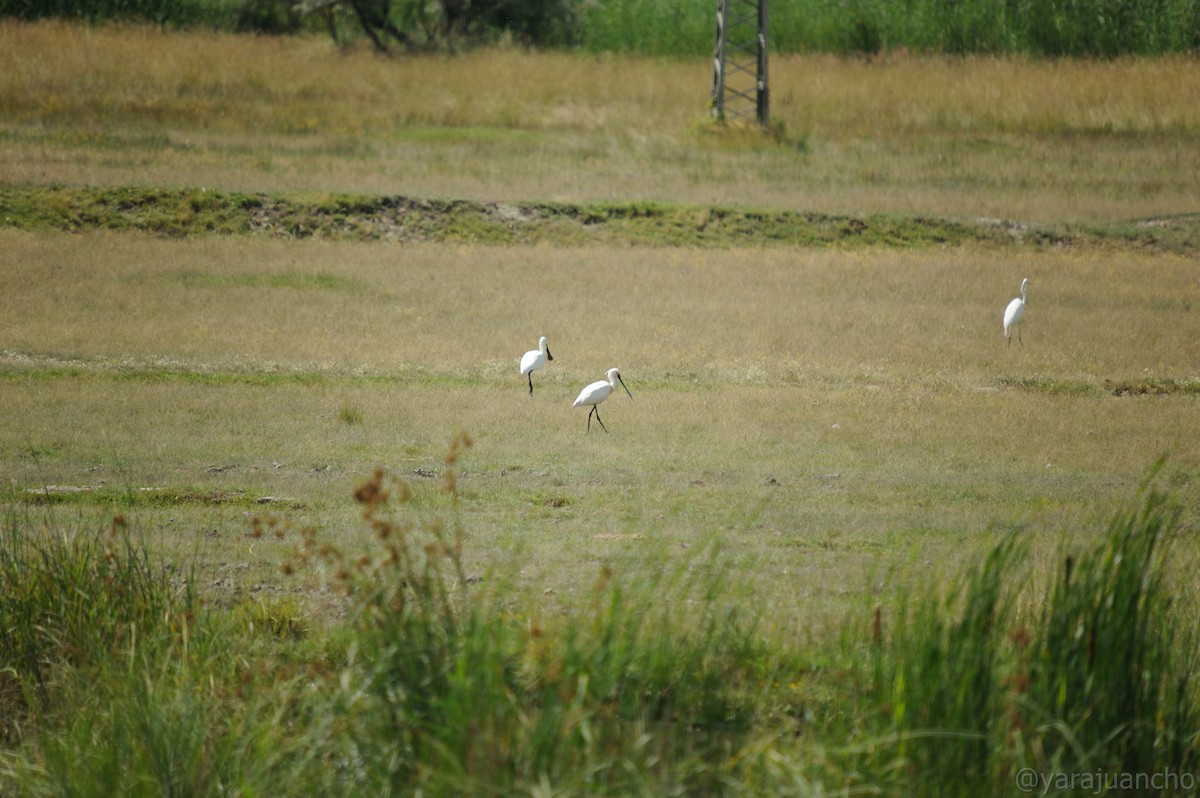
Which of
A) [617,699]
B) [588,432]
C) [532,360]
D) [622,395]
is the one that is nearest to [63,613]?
[617,699]

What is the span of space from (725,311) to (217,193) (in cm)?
947

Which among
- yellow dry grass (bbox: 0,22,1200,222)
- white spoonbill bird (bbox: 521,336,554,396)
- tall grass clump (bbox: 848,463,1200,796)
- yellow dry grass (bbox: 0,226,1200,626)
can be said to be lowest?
yellow dry grass (bbox: 0,226,1200,626)

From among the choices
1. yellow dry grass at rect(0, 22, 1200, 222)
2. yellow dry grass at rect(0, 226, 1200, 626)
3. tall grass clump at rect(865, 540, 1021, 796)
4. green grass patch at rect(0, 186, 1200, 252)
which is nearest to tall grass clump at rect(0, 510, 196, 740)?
yellow dry grass at rect(0, 226, 1200, 626)

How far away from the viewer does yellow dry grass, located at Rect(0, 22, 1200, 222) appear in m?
26.3

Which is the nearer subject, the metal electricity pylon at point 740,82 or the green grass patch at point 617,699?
the green grass patch at point 617,699

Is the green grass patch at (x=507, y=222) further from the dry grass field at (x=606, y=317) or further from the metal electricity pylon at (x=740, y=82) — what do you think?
A: the metal electricity pylon at (x=740, y=82)

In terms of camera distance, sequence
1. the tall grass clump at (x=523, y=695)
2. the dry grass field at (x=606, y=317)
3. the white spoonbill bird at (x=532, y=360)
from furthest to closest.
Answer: the white spoonbill bird at (x=532, y=360)
the dry grass field at (x=606, y=317)
the tall grass clump at (x=523, y=695)

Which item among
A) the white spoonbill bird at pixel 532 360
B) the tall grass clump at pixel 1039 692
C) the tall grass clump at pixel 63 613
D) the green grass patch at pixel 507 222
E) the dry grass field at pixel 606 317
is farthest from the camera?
the green grass patch at pixel 507 222

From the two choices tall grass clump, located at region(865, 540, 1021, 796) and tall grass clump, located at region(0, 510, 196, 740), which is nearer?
tall grass clump, located at region(865, 540, 1021, 796)

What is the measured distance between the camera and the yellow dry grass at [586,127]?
26312 millimetres

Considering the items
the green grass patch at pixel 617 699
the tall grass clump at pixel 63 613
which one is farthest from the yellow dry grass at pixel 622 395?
the tall grass clump at pixel 63 613

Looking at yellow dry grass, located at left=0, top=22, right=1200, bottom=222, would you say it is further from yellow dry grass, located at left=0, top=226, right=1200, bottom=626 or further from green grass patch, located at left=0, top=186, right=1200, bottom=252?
yellow dry grass, located at left=0, top=226, right=1200, bottom=626

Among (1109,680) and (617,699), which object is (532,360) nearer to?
(617,699)

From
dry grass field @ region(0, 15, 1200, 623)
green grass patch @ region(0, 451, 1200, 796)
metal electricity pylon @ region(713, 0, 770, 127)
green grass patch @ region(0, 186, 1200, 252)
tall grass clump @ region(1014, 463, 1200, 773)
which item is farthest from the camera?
metal electricity pylon @ region(713, 0, 770, 127)
